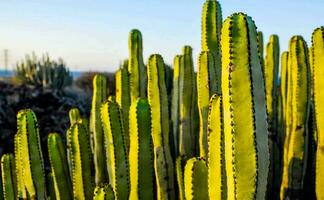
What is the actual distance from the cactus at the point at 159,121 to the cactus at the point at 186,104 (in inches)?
13.2

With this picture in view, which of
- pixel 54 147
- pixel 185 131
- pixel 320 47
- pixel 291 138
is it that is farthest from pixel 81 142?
pixel 320 47

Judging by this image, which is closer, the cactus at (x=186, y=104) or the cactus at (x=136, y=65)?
the cactus at (x=186, y=104)

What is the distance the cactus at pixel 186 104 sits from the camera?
3.83m

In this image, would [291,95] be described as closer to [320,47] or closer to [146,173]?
[320,47]

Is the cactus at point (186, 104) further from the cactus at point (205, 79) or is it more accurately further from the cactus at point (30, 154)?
the cactus at point (30, 154)

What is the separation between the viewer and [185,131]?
12.6 ft

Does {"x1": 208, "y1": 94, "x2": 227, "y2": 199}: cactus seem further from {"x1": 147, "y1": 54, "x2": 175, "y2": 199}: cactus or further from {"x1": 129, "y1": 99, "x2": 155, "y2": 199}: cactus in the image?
{"x1": 147, "y1": 54, "x2": 175, "y2": 199}: cactus

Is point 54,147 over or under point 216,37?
under

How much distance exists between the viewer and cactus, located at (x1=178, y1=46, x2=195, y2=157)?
3834 mm

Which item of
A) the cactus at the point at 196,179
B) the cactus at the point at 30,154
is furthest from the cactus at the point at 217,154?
the cactus at the point at 30,154

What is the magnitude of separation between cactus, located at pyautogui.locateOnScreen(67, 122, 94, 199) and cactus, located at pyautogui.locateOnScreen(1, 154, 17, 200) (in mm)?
429

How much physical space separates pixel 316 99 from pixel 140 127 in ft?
3.29

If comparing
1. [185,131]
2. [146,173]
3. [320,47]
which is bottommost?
[146,173]

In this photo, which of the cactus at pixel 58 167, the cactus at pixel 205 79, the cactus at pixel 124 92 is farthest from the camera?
the cactus at pixel 124 92
